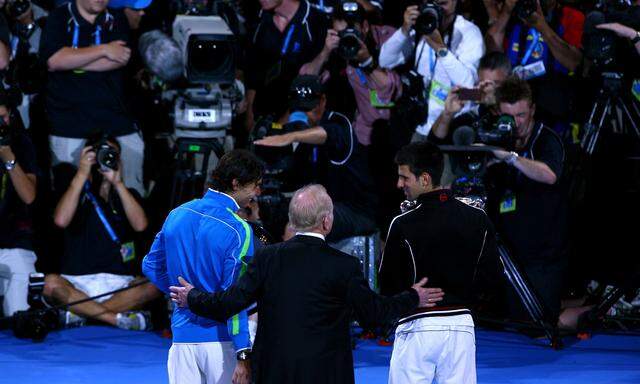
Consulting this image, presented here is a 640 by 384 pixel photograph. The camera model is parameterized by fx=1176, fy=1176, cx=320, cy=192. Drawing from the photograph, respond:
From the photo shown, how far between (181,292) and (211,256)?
0.64ft

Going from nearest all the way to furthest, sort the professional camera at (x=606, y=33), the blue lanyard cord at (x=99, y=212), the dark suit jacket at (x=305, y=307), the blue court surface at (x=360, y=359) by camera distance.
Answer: the dark suit jacket at (x=305, y=307), the blue court surface at (x=360, y=359), the professional camera at (x=606, y=33), the blue lanyard cord at (x=99, y=212)

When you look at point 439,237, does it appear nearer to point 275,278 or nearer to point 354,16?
point 275,278

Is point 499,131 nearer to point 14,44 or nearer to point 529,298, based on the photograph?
point 529,298

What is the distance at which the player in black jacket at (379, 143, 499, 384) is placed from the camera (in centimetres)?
491

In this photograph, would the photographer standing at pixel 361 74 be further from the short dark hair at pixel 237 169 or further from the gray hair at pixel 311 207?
the gray hair at pixel 311 207

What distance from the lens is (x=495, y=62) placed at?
773cm

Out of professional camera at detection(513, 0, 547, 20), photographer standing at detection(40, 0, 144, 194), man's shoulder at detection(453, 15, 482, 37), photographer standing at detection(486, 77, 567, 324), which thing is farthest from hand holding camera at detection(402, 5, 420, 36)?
photographer standing at detection(40, 0, 144, 194)

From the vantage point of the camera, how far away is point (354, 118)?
8.17 meters

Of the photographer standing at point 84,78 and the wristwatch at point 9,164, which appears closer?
the wristwatch at point 9,164

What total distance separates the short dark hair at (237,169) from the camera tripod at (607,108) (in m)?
3.60

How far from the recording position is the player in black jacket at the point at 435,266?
16.1 feet

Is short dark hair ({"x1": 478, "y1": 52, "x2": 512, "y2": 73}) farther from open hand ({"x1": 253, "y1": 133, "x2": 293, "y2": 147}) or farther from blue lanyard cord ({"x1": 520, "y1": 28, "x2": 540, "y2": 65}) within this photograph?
open hand ({"x1": 253, "y1": 133, "x2": 293, "y2": 147})

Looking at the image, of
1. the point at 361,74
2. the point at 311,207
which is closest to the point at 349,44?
the point at 361,74

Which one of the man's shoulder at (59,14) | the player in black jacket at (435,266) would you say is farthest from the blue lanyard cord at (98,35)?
the player in black jacket at (435,266)
